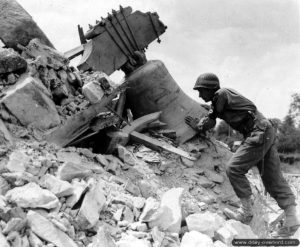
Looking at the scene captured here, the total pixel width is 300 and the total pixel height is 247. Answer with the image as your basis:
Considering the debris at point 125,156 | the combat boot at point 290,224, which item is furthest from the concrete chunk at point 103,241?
the debris at point 125,156

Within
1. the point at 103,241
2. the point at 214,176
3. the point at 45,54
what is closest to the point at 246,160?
the point at 214,176

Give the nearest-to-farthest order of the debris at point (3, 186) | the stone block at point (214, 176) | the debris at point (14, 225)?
the debris at point (14, 225) → the debris at point (3, 186) → the stone block at point (214, 176)

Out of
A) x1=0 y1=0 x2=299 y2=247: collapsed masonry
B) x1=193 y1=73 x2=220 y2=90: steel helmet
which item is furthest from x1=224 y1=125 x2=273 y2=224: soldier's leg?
x1=193 y1=73 x2=220 y2=90: steel helmet

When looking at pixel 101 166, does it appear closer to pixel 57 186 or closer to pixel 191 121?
pixel 57 186

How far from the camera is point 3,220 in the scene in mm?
3424

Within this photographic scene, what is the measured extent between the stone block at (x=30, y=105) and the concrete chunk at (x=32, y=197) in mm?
2009

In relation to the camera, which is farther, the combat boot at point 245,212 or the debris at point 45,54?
the debris at point 45,54

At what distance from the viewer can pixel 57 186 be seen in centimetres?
402

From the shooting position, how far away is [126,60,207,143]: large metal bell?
749 centimetres

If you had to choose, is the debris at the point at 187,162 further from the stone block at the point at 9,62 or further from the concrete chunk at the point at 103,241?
the concrete chunk at the point at 103,241

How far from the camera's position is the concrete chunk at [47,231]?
11.0 ft

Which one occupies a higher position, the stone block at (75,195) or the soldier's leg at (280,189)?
the stone block at (75,195)

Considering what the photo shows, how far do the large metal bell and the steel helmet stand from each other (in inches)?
91.3

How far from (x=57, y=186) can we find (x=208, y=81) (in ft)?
7.62
